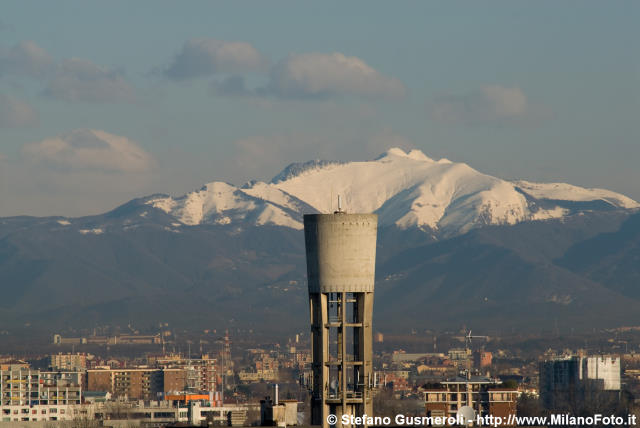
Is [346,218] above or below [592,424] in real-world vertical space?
above

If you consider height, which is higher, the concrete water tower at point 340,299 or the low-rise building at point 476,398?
the concrete water tower at point 340,299

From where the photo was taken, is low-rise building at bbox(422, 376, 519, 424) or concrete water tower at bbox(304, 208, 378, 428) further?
low-rise building at bbox(422, 376, 519, 424)

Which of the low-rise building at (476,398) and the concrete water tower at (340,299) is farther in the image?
the low-rise building at (476,398)

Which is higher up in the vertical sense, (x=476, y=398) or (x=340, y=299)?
(x=340, y=299)

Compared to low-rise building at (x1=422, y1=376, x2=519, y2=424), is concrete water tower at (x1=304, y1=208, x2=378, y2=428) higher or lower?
higher

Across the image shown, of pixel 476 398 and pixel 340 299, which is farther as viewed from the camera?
pixel 476 398

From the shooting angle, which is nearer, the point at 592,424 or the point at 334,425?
the point at 334,425

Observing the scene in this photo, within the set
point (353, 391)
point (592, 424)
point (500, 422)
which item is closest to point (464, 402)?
point (592, 424)

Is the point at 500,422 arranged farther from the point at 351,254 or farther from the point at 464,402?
the point at 351,254
